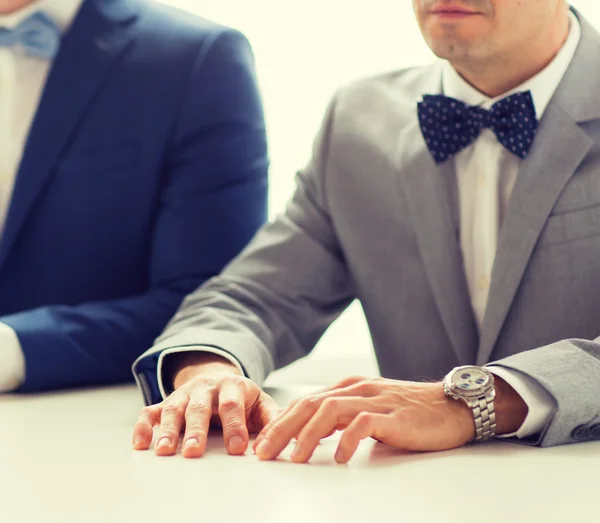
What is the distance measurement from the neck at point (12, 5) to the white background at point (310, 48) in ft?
2.45

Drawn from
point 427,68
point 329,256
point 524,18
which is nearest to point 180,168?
point 329,256

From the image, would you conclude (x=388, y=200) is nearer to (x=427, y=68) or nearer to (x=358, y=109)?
(x=358, y=109)

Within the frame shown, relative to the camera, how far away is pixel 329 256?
182 cm

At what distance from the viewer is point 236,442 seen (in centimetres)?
121

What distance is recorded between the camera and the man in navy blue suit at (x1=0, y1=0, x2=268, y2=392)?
1.95 meters

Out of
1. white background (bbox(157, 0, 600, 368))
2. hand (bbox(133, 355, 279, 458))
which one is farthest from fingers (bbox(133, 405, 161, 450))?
white background (bbox(157, 0, 600, 368))

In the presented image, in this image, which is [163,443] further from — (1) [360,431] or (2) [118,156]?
(2) [118,156]

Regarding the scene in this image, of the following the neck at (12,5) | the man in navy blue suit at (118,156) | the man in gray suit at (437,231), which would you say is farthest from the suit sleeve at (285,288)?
the neck at (12,5)

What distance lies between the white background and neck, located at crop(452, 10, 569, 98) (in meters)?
0.89

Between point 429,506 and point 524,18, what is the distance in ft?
3.04

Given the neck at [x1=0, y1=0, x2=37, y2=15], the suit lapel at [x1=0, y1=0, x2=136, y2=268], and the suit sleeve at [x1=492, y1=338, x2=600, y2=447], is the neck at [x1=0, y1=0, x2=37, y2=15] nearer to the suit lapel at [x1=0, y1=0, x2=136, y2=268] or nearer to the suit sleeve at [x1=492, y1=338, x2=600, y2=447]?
the suit lapel at [x1=0, y1=0, x2=136, y2=268]

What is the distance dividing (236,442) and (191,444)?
0.18 ft

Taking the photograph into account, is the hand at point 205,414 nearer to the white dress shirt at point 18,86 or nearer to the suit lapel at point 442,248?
the suit lapel at point 442,248

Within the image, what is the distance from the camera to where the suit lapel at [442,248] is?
1.64 meters
